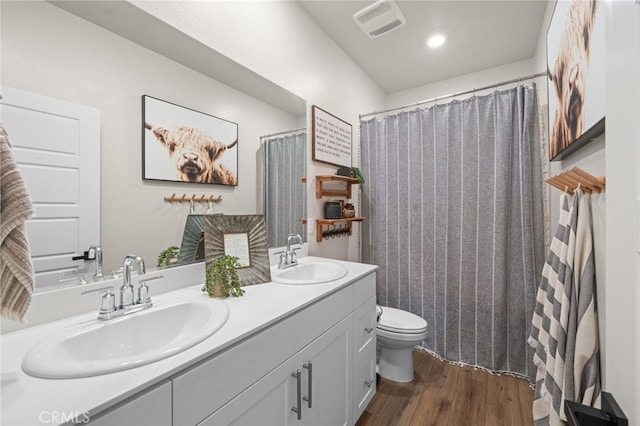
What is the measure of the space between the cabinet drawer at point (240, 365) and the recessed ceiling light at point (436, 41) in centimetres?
228

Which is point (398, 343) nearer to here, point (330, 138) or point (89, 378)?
point (330, 138)

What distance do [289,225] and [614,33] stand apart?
157 cm

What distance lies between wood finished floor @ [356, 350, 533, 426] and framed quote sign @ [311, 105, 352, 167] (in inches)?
67.2

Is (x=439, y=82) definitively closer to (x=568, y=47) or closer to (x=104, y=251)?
(x=568, y=47)

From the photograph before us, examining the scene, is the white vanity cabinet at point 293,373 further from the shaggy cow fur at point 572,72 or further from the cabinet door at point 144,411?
the shaggy cow fur at point 572,72

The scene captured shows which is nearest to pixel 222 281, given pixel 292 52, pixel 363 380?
pixel 363 380

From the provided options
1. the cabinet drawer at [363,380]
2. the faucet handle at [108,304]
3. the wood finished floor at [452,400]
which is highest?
the faucet handle at [108,304]

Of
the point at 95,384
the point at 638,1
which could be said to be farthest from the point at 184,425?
the point at 638,1

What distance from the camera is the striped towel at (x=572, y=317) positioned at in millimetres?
933

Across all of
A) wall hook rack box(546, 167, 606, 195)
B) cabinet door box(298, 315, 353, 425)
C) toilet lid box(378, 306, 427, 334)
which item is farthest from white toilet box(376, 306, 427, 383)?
wall hook rack box(546, 167, 606, 195)

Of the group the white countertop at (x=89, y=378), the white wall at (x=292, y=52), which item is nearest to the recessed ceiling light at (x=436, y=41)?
the white wall at (x=292, y=52)

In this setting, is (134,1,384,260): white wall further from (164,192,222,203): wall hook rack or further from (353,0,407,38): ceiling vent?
(164,192,222,203): wall hook rack

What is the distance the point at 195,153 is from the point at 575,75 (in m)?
1.64

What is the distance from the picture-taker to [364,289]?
5.03 ft
